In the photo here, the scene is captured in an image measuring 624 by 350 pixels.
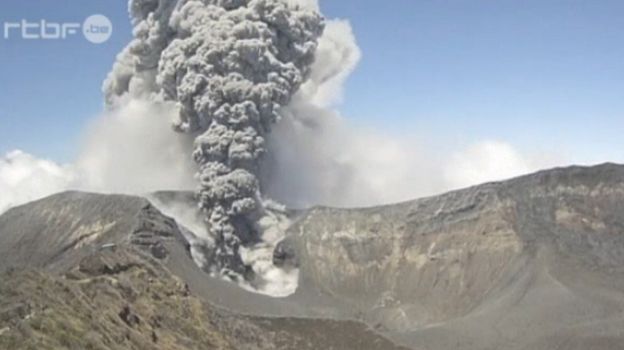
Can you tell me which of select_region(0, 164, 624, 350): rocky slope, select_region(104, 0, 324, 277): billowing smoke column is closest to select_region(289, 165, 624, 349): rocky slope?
select_region(0, 164, 624, 350): rocky slope

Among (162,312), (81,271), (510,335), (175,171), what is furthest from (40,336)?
(175,171)

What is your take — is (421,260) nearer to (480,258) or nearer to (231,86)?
(480,258)

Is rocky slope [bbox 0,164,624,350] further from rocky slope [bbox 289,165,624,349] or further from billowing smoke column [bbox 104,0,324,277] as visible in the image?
billowing smoke column [bbox 104,0,324,277]

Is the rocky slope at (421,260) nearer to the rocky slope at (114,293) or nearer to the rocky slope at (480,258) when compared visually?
the rocky slope at (480,258)

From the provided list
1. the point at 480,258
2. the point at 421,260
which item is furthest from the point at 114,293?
the point at 421,260

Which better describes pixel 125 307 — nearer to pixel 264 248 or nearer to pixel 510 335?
pixel 510 335

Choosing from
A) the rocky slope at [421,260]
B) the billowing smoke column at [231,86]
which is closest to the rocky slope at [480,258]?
the rocky slope at [421,260]
